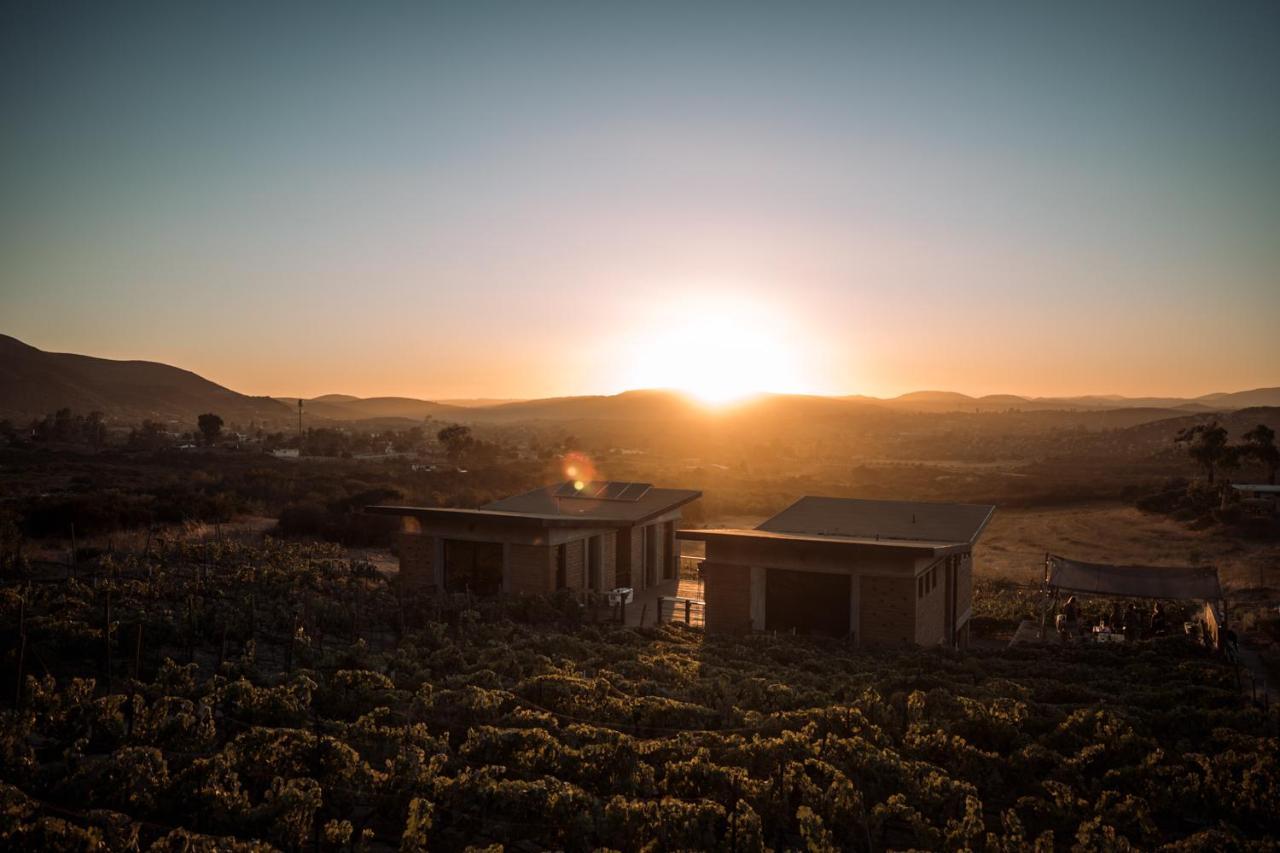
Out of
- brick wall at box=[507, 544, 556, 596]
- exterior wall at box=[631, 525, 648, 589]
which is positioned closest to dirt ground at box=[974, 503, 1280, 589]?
exterior wall at box=[631, 525, 648, 589]

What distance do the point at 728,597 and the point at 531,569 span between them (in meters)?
5.34

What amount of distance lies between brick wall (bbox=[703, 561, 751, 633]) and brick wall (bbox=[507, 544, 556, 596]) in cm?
430

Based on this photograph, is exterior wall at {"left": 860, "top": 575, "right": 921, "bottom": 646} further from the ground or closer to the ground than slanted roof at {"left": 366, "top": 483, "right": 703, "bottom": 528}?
closer to the ground

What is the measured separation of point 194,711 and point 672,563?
19358mm

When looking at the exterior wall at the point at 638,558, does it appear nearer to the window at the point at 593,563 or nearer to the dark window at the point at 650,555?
the dark window at the point at 650,555

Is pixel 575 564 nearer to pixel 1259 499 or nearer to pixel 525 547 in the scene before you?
pixel 525 547

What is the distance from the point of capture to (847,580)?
67.3 feet

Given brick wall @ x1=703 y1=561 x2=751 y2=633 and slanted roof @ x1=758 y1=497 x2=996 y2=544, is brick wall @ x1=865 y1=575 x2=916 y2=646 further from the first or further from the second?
slanted roof @ x1=758 y1=497 x2=996 y2=544

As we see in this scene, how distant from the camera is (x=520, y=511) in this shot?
26438mm

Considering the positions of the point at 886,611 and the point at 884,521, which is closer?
the point at 886,611

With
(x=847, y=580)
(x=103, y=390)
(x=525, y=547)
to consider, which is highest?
(x=103, y=390)

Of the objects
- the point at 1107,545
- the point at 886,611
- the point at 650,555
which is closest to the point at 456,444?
the point at 650,555

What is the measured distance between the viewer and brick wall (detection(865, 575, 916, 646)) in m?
18.8

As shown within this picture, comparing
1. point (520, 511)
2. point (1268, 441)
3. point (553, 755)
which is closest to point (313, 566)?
point (520, 511)
